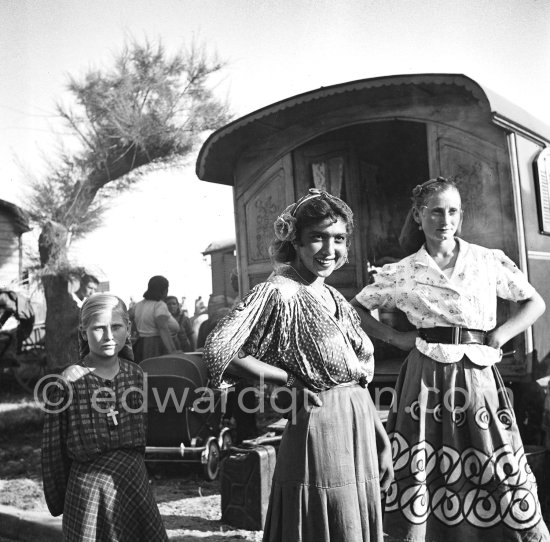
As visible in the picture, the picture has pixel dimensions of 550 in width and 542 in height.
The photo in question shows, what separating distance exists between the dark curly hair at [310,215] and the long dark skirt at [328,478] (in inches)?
22.5

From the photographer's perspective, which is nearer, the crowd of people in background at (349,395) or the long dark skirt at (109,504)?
the crowd of people in background at (349,395)

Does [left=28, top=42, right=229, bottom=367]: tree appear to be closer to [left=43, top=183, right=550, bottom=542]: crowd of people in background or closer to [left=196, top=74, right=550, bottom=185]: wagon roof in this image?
[left=196, top=74, right=550, bottom=185]: wagon roof

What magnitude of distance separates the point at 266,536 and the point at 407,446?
1354 mm

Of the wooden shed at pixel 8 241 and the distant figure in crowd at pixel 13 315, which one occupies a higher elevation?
the wooden shed at pixel 8 241

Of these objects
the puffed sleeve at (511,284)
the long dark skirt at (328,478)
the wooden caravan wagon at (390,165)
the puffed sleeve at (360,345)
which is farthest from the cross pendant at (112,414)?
the wooden caravan wagon at (390,165)

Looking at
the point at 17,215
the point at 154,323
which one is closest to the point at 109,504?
the point at 154,323

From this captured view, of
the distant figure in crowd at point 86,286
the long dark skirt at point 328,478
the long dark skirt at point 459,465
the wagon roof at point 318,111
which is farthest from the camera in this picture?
the distant figure in crowd at point 86,286

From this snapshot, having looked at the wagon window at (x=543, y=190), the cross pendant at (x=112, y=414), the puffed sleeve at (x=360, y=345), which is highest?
the wagon window at (x=543, y=190)

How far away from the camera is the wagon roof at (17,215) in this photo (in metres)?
13.0

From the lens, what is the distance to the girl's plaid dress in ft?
8.95

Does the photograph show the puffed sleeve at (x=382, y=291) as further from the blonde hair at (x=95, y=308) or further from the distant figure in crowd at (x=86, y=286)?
the distant figure in crowd at (x=86, y=286)

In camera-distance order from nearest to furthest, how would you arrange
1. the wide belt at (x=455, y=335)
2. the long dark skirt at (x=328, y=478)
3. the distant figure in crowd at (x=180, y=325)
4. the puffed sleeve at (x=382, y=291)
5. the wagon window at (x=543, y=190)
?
the long dark skirt at (x=328, y=478) → the wide belt at (x=455, y=335) → the puffed sleeve at (x=382, y=291) → the wagon window at (x=543, y=190) → the distant figure in crowd at (x=180, y=325)

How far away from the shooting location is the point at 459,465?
331cm

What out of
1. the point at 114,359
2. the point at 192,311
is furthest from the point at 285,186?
the point at 192,311
